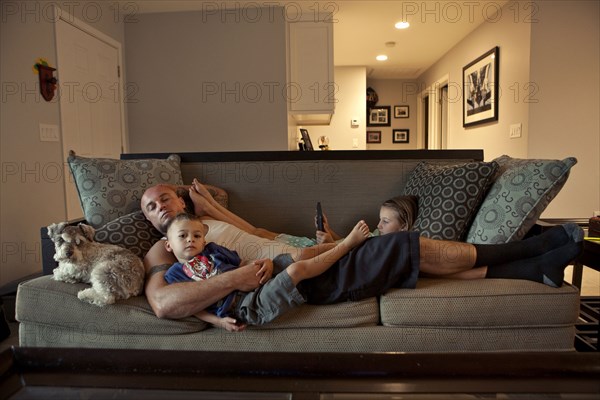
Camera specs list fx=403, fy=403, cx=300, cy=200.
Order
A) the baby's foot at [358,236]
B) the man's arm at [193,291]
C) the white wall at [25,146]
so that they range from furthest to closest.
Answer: the white wall at [25,146] < the baby's foot at [358,236] < the man's arm at [193,291]

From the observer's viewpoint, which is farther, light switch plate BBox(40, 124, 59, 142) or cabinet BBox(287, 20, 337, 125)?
cabinet BBox(287, 20, 337, 125)

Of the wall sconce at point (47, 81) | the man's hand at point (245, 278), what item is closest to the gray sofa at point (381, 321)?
the man's hand at point (245, 278)

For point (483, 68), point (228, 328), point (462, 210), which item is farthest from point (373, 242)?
point (483, 68)

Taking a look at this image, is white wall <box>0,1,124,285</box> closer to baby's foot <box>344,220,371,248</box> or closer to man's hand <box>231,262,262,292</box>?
man's hand <box>231,262,262,292</box>

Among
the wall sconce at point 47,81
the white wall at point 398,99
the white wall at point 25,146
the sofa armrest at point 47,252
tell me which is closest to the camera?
the sofa armrest at point 47,252

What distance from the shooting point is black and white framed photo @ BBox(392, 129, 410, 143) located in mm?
8266

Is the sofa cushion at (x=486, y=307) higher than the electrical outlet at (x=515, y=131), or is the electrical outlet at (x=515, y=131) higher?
the electrical outlet at (x=515, y=131)

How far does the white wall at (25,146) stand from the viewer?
109 inches

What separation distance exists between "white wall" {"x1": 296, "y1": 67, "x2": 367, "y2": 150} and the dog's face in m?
5.43

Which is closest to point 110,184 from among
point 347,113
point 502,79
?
point 502,79

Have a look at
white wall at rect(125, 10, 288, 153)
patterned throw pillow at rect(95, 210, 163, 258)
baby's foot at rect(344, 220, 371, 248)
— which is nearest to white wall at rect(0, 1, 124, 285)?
white wall at rect(125, 10, 288, 153)

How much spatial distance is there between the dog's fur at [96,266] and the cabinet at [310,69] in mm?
3217

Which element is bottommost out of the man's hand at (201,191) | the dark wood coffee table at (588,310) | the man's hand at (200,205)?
the dark wood coffee table at (588,310)

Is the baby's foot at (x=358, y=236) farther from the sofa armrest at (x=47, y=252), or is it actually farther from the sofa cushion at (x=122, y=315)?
the sofa armrest at (x=47, y=252)
